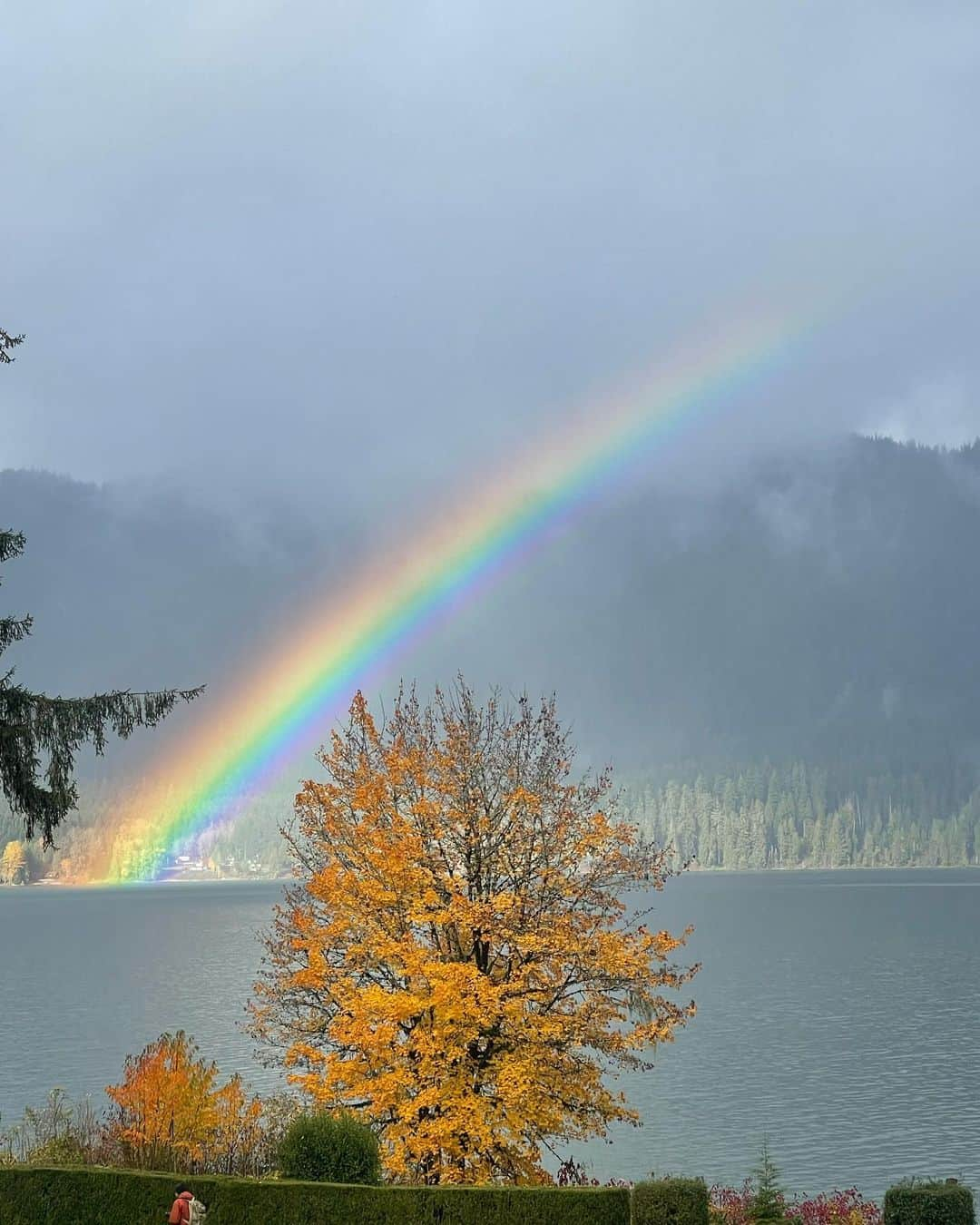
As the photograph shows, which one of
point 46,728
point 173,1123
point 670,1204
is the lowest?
point 173,1123

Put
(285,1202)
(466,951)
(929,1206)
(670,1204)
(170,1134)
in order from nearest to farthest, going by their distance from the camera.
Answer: (929,1206)
(670,1204)
(285,1202)
(170,1134)
(466,951)

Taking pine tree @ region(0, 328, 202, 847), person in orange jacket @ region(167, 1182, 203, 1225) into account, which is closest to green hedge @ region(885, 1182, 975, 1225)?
person in orange jacket @ region(167, 1182, 203, 1225)

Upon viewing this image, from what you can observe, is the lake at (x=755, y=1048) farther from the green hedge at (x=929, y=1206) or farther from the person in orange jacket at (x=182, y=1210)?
the person in orange jacket at (x=182, y=1210)

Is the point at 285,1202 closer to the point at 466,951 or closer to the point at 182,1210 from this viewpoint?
the point at 182,1210

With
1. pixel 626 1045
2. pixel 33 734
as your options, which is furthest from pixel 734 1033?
pixel 33 734

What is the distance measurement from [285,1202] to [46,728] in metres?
9.97

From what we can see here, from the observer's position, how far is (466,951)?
1210 inches

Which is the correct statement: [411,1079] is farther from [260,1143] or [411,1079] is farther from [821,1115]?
[821,1115]

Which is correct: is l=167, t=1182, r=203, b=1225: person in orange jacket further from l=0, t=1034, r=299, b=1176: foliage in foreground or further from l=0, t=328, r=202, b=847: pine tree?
l=0, t=328, r=202, b=847: pine tree

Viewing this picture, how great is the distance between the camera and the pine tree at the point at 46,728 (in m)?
23.2

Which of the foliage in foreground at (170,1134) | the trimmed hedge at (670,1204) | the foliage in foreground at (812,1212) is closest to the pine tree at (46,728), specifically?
the foliage in foreground at (170,1134)

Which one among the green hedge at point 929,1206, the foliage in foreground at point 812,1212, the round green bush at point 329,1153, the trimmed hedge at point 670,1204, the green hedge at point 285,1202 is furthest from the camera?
the foliage in foreground at point 812,1212

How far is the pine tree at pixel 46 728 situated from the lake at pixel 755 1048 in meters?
32.2

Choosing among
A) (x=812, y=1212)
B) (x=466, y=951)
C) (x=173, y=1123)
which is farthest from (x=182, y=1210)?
(x=812, y=1212)
